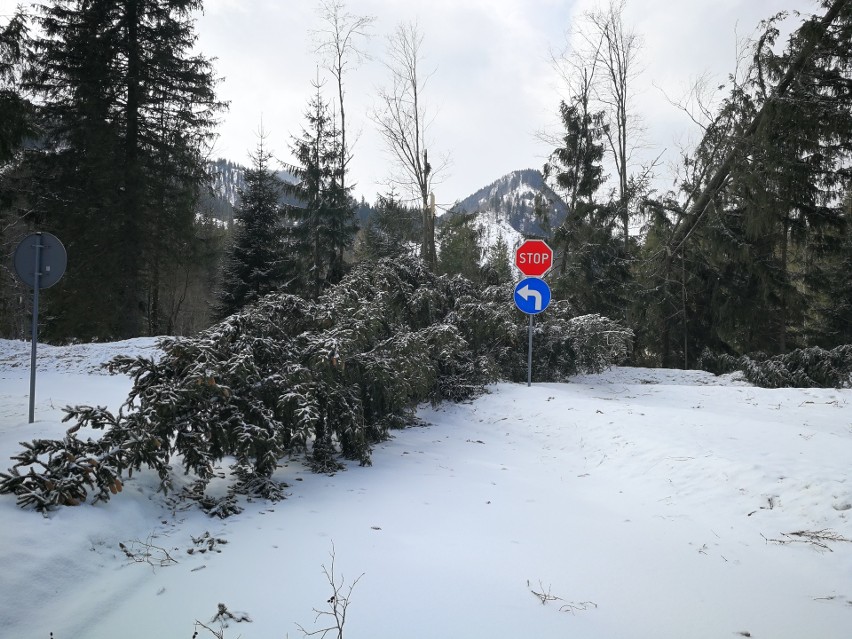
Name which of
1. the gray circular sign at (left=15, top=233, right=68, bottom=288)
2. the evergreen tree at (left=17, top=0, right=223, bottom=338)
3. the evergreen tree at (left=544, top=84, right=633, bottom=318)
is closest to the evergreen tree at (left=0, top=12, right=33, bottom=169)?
the gray circular sign at (left=15, top=233, right=68, bottom=288)

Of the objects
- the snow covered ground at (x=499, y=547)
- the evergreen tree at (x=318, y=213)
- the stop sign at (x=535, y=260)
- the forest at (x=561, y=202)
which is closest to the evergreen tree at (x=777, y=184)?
the forest at (x=561, y=202)

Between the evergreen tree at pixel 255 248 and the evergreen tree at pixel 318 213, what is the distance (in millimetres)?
668

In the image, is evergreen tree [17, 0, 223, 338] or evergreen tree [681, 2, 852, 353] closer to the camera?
evergreen tree [681, 2, 852, 353]

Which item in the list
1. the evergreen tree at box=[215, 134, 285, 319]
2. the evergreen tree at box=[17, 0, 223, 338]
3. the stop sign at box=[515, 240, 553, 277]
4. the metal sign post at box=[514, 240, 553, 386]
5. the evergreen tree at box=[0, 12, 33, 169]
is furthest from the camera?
the evergreen tree at box=[215, 134, 285, 319]

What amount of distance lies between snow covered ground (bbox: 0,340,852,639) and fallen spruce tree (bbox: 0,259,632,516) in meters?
0.29

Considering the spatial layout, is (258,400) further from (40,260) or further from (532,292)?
(532,292)

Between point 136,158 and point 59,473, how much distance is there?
1580cm

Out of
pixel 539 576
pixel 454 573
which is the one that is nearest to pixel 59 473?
pixel 454 573

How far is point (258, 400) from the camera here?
4621 mm

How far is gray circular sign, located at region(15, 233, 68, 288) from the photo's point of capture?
5.90 metres

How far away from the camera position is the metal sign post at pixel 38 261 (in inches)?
232

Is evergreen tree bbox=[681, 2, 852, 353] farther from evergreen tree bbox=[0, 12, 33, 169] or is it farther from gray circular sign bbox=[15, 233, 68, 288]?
evergreen tree bbox=[0, 12, 33, 169]

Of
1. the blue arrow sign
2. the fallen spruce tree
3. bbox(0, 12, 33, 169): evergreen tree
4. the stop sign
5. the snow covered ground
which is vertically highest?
bbox(0, 12, 33, 169): evergreen tree

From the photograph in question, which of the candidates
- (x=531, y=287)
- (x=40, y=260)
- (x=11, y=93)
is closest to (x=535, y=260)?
(x=531, y=287)
